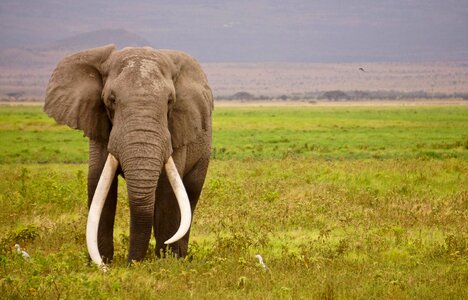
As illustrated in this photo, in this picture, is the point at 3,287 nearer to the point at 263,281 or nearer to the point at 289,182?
the point at 263,281

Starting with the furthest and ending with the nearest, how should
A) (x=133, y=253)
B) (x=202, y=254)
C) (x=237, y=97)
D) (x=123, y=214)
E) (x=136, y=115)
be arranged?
(x=237, y=97) → (x=123, y=214) → (x=202, y=254) → (x=133, y=253) → (x=136, y=115)

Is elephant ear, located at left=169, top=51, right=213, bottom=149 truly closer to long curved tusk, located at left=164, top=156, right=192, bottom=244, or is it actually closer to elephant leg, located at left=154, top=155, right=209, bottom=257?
long curved tusk, located at left=164, top=156, right=192, bottom=244

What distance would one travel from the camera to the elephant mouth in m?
9.81

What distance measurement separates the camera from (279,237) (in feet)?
45.0

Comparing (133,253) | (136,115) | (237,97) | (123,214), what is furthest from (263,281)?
(237,97)

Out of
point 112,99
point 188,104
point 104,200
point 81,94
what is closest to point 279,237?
point 188,104

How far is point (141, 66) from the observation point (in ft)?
33.2

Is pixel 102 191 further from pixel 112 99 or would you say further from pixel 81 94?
pixel 81 94

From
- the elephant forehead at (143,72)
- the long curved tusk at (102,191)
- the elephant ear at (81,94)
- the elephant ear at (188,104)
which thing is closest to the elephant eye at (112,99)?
the elephant forehead at (143,72)

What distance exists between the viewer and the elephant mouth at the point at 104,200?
981 cm

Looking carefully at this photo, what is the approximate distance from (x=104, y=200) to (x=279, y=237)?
4189 mm

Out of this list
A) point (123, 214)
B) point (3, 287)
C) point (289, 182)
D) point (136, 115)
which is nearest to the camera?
point (3, 287)

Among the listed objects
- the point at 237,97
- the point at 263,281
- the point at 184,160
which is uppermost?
the point at 184,160

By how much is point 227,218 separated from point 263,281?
5.29 meters
